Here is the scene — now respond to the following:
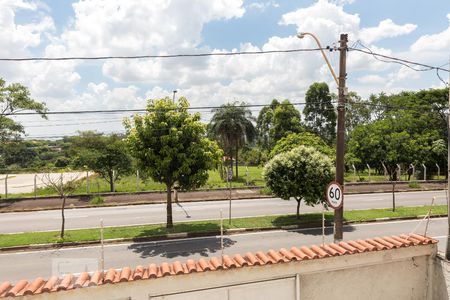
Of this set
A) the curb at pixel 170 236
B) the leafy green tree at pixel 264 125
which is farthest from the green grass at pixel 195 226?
the leafy green tree at pixel 264 125

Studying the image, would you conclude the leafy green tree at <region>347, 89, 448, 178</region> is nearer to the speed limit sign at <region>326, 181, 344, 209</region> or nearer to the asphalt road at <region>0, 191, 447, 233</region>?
the asphalt road at <region>0, 191, 447, 233</region>

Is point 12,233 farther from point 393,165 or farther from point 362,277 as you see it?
point 393,165

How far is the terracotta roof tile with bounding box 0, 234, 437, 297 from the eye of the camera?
224 inches

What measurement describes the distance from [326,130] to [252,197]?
83.4 ft

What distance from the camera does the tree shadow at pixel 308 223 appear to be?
18172 millimetres

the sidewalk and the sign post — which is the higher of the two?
the sign post

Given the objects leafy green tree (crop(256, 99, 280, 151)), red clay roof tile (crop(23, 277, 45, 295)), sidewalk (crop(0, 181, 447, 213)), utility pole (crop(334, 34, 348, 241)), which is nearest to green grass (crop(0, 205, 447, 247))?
sidewalk (crop(0, 181, 447, 213))

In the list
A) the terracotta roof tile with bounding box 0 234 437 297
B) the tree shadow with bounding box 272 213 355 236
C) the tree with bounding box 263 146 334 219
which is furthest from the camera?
the tree with bounding box 263 146 334 219

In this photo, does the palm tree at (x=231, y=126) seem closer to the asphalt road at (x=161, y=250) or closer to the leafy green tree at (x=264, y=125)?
the leafy green tree at (x=264, y=125)

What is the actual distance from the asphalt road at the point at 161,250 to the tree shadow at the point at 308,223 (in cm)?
5

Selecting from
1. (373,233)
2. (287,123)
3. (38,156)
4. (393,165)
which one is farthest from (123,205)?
(38,156)

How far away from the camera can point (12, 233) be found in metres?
18.3

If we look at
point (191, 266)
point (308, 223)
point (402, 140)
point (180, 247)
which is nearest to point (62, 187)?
point (180, 247)

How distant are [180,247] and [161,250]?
34.5 inches
